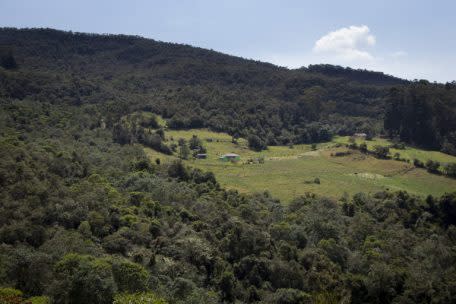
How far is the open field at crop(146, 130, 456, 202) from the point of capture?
87.6 m

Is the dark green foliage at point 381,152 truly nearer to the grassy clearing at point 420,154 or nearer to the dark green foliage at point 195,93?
the grassy clearing at point 420,154

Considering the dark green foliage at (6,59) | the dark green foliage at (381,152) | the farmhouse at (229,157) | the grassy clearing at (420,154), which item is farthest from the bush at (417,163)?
the dark green foliage at (6,59)

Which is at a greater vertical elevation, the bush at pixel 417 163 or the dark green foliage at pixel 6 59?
the dark green foliage at pixel 6 59

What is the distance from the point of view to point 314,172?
9900 centimetres

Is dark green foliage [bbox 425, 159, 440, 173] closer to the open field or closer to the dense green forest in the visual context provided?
the open field

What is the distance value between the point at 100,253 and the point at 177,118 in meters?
92.2

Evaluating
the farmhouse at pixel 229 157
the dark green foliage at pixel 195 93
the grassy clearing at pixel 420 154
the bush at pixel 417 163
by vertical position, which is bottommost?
the farmhouse at pixel 229 157

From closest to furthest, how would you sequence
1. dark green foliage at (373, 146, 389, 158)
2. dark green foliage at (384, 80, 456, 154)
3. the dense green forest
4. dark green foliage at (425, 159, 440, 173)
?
the dense green forest < dark green foliage at (425, 159, 440, 173) < dark green foliage at (373, 146, 389, 158) < dark green foliage at (384, 80, 456, 154)

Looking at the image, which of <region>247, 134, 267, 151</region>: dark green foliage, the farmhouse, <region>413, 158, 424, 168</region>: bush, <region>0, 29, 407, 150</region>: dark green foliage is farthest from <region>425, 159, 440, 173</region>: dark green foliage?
<region>0, 29, 407, 150</region>: dark green foliage

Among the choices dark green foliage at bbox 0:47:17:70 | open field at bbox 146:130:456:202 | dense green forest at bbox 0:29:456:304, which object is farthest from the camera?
dark green foliage at bbox 0:47:17:70

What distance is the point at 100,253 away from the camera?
129ft


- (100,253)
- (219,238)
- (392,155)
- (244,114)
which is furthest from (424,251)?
(244,114)

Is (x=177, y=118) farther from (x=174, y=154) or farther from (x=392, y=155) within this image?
(x=392, y=155)

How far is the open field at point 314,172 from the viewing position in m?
87.6
